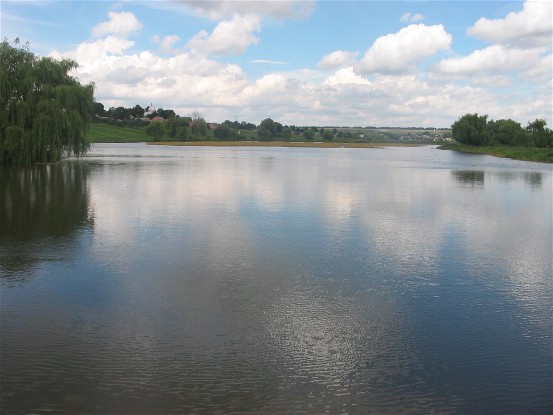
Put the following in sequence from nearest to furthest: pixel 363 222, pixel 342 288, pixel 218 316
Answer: pixel 218 316 → pixel 342 288 → pixel 363 222

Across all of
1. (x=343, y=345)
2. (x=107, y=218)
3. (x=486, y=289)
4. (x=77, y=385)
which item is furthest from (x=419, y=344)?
(x=107, y=218)

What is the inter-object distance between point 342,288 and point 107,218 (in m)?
9.93

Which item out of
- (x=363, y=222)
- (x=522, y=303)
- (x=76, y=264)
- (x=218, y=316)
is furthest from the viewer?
(x=363, y=222)

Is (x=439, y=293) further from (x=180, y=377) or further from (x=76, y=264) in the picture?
(x=76, y=264)

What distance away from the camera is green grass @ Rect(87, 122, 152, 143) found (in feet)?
395

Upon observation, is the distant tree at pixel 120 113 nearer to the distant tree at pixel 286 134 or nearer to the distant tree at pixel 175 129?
the distant tree at pixel 175 129

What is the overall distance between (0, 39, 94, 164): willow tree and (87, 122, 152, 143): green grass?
3019 inches

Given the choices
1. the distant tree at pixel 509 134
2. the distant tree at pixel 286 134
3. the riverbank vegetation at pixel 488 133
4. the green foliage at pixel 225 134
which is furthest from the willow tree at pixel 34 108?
the distant tree at pixel 286 134

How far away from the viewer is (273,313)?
8906 mm

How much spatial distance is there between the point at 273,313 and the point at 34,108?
35.1 meters

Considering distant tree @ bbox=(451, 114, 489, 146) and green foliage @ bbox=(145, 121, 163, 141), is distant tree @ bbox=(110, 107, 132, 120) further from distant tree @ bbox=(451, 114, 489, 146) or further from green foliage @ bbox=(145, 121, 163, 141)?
distant tree @ bbox=(451, 114, 489, 146)

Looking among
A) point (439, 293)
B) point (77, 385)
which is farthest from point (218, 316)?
point (439, 293)

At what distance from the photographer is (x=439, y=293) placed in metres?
10.1

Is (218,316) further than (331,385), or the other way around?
(218,316)
